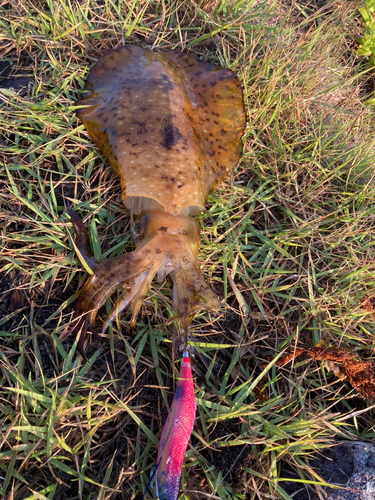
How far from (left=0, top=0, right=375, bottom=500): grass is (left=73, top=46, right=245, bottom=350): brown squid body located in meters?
0.17

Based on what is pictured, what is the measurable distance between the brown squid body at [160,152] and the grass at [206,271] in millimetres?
166

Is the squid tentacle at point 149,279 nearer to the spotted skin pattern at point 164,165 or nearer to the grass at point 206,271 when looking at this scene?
the spotted skin pattern at point 164,165

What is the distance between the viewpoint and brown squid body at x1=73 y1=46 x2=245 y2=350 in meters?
2.19

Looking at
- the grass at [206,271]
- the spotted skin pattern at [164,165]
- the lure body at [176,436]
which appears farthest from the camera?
the spotted skin pattern at [164,165]

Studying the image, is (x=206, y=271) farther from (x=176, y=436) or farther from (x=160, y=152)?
(x=176, y=436)

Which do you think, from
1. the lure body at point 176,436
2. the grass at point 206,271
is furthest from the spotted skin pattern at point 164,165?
the grass at point 206,271

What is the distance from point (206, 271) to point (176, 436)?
43.9 inches

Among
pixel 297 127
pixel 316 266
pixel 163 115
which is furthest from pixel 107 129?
pixel 316 266

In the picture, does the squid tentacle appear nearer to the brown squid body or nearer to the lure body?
the brown squid body

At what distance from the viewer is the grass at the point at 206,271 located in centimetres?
202

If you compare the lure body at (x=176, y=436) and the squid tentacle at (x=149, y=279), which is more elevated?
the squid tentacle at (x=149, y=279)

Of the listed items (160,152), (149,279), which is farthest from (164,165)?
(149,279)

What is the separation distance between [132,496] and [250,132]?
2.72 m

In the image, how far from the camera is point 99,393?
198 cm
